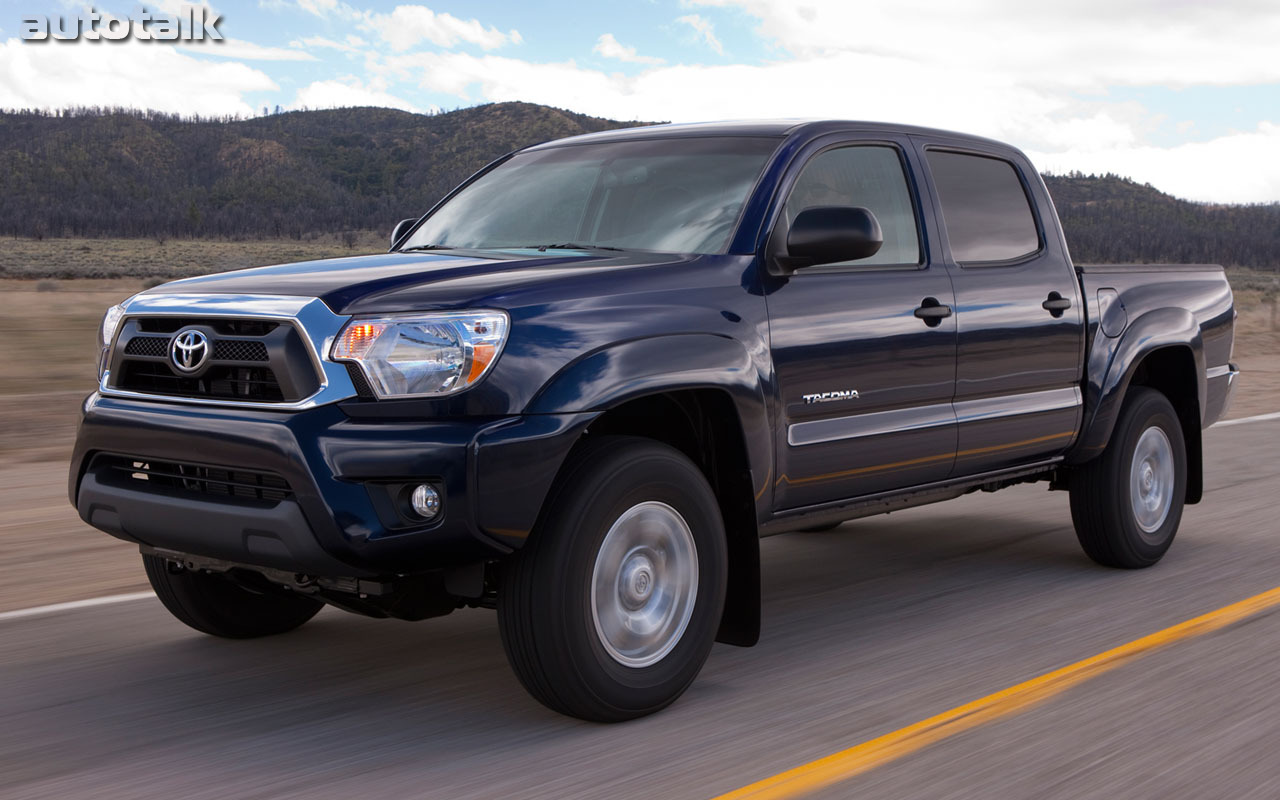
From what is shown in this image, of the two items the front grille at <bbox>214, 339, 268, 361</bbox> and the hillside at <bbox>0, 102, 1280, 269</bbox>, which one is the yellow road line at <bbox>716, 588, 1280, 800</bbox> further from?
the hillside at <bbox>0, 102, 1280, 269</bbox>

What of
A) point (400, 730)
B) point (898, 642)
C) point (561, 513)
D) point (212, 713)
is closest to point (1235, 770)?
point (898, 642)

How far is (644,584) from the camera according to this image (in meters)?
4.46

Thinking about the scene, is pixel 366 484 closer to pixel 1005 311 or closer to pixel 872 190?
pixel 872 190

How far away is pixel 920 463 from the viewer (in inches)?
217

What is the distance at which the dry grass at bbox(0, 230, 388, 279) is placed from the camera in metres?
47.3

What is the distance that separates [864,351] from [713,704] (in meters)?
1.40

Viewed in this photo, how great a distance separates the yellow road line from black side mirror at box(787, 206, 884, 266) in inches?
60.9

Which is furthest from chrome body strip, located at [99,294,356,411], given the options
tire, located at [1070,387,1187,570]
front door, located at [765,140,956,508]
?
tire, located at [1070,387,1187,570]

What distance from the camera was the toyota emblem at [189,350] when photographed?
4.26 metres

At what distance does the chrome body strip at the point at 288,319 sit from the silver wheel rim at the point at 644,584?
937 mm

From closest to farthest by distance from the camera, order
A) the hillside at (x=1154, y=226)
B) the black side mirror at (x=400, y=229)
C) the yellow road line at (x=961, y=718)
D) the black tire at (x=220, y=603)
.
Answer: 1. the yellow road line at (x=961, y=718)
2. the black tire at (x=220, y=603)
3. the black side mirror at (x=400, y=229)
4. the hillside at (x=1154, y=226)

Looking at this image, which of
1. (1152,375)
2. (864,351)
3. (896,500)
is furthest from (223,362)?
(1152,375)

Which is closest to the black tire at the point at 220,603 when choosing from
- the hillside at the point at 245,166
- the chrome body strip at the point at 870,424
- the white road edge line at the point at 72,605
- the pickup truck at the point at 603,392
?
the pickup truck at the point at 603,392

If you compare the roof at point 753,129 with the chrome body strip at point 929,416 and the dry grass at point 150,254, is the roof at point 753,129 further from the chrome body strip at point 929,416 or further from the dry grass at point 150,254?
the dry grass at point 150,254
